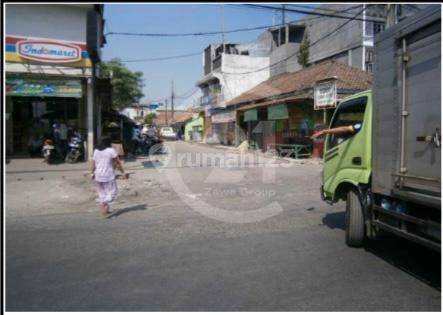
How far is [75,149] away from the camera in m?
17.4

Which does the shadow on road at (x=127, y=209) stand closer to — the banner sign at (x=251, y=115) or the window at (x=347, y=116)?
the window at (x=347, y=116)

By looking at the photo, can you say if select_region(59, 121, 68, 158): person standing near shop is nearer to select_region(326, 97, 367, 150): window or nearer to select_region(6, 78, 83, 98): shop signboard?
select_region(6, 78, 83, 98): shop signboard

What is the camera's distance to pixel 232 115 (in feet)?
114

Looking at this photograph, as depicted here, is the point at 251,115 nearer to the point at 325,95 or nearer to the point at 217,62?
the point at 325,95

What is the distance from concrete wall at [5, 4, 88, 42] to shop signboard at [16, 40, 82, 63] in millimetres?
446

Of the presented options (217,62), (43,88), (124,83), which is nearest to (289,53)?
(217,62)

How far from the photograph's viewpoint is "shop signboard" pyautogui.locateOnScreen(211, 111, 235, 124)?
1374 inches

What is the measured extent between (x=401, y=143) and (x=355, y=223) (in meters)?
1.41

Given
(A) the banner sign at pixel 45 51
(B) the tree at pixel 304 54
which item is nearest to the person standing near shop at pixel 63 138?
(A) the banner sign at pixel 45 51

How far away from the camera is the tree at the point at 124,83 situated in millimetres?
40375

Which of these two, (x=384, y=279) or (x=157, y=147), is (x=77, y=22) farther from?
(x=384, y=279)

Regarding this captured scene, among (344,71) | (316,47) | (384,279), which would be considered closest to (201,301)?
(384,279)

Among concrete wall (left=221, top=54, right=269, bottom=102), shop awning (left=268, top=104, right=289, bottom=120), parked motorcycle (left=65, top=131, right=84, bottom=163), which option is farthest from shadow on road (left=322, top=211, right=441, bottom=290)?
concrete wall (left=221, top=54, right=269, bottom=102)

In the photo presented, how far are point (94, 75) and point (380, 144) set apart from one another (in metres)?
14.5
